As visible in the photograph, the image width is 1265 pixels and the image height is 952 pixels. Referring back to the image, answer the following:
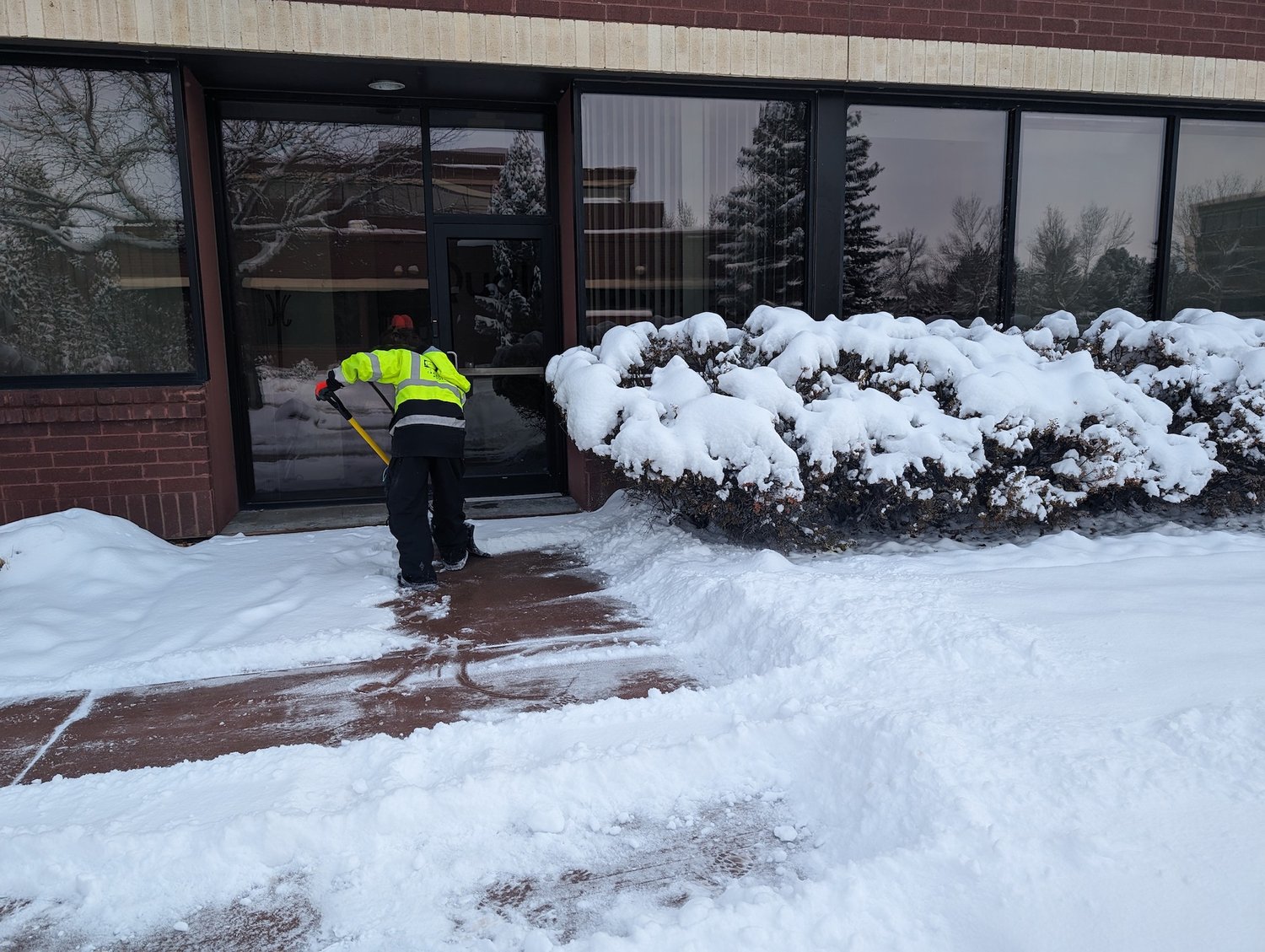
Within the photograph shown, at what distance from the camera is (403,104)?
7.68 metres

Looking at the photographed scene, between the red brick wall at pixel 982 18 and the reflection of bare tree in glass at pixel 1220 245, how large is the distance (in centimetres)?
127

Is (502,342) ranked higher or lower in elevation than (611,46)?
lower

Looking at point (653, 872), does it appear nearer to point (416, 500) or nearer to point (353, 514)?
point (416, 500)

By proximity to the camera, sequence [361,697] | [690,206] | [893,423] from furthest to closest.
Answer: [690,206]
[893,423]
[361,697]

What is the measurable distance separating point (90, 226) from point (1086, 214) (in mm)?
8654

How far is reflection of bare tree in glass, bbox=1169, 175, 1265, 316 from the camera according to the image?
8773mm

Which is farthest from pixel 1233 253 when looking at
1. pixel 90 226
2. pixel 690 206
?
pixel 90 226

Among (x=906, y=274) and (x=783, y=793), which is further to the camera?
(x=906, y=274)

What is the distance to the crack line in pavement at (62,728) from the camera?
11.2 ft

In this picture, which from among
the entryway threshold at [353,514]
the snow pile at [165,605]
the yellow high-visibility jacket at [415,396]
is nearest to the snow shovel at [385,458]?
the yellow high-visibility jacket at [415,396]

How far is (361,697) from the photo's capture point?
4039 millimetres

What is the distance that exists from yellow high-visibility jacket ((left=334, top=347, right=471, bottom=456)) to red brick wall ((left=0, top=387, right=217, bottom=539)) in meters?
1.80

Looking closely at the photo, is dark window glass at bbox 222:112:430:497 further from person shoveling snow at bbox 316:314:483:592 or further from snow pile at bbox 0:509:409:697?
person shoveling snow at bbox 316:314:483:592

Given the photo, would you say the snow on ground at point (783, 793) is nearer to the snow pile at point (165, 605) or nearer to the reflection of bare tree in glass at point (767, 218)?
the snow pile at point (165, 605)
